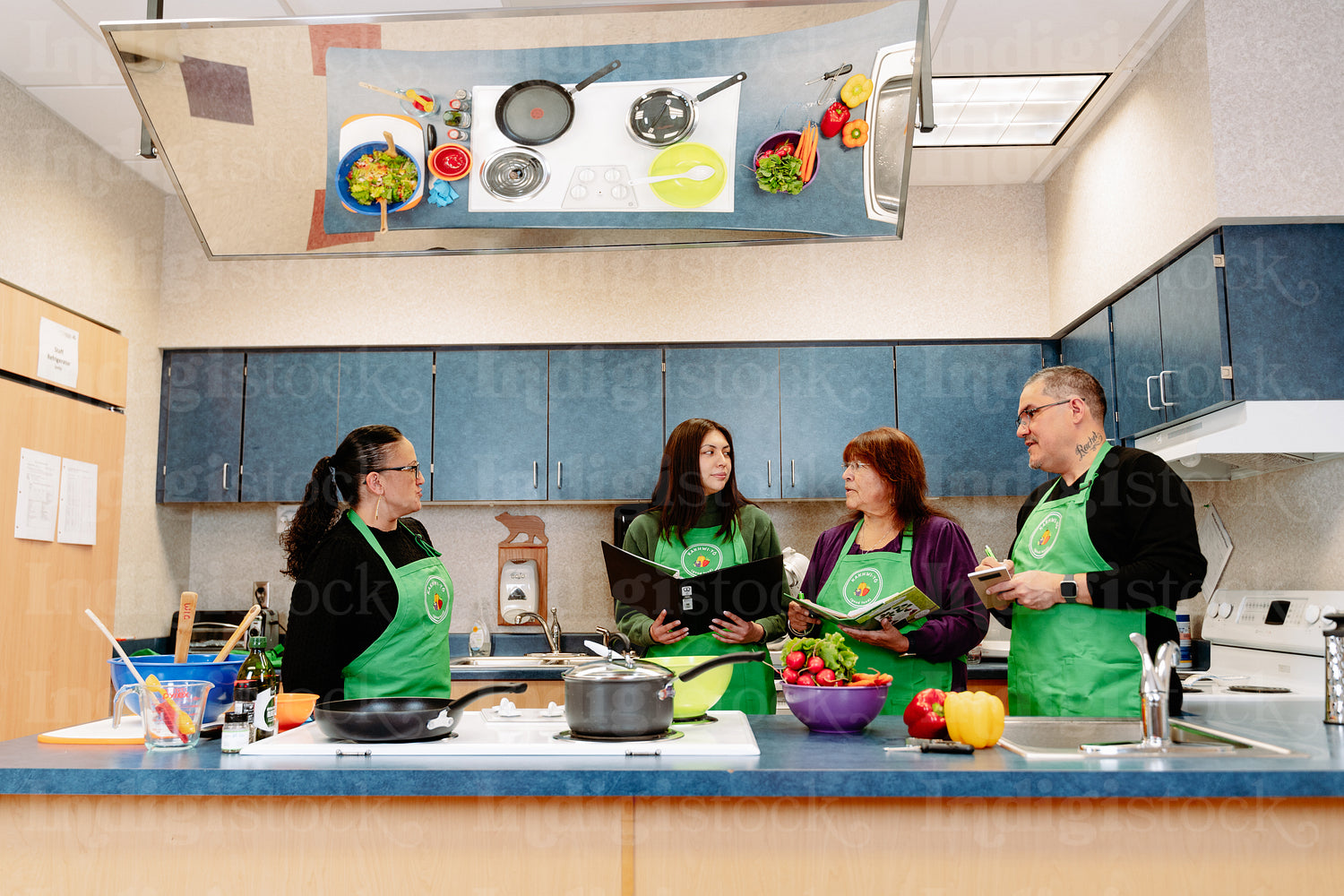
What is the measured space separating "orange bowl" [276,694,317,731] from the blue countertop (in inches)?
10.7

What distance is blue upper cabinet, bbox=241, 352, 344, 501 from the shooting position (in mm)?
4117

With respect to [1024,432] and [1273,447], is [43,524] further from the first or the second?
[1273,447]

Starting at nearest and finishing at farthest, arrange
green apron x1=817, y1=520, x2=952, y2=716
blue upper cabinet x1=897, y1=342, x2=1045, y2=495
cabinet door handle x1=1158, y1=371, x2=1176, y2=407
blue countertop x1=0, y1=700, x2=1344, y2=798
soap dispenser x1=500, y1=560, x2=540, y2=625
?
1. blue countertop x1=0, y1=700, x2=1344, y2=798
2. green apron x1=817, y1=520, x2=952, y2=716
3. cabinet door handle x1=1158, y1=371, x2=1176, y2=407
4. blue upper cabinet x1=897, y1=342, x2=1045, y2=495
5. soap dispenser x1=500, y1=560, x2=540, y2=625

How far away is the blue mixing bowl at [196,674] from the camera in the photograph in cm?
178

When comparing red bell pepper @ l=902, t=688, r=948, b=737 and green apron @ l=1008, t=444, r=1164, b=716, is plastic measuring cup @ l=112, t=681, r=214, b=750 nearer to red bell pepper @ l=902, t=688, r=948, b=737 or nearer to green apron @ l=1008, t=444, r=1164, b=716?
red bell pepper @ l=902, t=688, r=948, b=737

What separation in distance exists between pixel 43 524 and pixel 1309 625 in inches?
152

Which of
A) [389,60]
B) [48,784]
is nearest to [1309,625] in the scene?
[389,60]

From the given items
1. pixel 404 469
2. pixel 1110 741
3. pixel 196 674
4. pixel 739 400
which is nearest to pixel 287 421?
pixel 739 400

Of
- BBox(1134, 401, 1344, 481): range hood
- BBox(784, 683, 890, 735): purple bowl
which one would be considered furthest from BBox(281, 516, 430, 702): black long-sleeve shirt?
BBox(1134, 401, 1344, 481): range hood

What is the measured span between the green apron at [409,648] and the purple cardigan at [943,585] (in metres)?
1.00

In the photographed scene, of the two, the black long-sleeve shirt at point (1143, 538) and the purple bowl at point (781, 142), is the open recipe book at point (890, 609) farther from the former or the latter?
the purple bowl at point (781, 142)

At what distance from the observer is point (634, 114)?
1.78 metres

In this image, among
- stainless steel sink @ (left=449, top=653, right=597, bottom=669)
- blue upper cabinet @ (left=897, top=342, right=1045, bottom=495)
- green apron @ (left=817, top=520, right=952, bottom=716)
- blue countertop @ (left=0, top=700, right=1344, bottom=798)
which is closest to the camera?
blue countertop @ (left=0, top=700, right=1344, bottom=798)

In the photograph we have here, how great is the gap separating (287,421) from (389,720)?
9.39ft
